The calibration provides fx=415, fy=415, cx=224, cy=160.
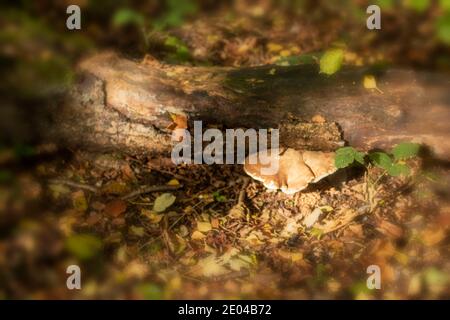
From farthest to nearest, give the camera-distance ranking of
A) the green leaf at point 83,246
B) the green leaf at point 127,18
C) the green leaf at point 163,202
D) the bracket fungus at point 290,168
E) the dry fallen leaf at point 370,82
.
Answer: the green leaf at point 127,18, the dry fallen leaf at point 370,82, the green leaf at point 163,202, the bracket fungus at point 290,168, the green leaf at point 83,246

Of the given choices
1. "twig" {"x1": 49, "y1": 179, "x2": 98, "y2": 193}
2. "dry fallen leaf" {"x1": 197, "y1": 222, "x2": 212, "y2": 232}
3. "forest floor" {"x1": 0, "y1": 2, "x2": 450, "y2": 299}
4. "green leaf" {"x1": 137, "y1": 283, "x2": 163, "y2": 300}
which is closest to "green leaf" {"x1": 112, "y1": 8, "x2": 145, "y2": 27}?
"forest floor" {"x1": 0, "y1": 2, "x2": 450, "y2": 299}

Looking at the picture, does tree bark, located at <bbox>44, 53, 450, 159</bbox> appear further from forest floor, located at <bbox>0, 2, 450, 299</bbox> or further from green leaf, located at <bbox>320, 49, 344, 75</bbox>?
forest floor, located at <bbox>0, 2, 450, 299</bbox>

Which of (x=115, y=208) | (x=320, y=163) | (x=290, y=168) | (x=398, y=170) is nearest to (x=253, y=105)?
(x=290, y=168)

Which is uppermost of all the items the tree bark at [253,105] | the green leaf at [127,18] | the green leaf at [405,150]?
the green leaf at [127,18]

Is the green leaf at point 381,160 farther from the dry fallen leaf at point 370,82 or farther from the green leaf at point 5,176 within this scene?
the green leaf at point 5,176

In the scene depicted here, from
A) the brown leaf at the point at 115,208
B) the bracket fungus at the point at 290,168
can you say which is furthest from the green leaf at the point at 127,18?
the bracket fungus at the point at 290,168

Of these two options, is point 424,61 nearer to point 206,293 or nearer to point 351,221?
point 351,221

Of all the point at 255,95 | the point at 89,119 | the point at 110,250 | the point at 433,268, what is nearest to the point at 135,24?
the point at 89,119
